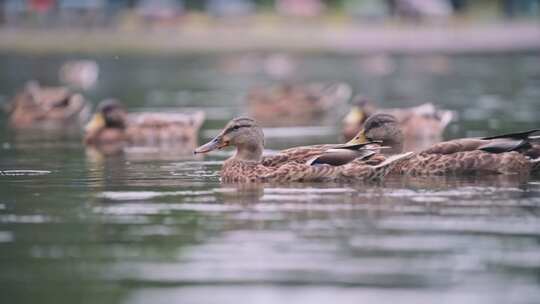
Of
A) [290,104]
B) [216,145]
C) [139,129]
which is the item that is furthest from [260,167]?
[290,104]

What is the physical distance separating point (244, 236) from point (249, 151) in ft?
12.3

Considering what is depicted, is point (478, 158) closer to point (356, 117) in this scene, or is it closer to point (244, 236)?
point (244, 236)

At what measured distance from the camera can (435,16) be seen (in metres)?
55.3

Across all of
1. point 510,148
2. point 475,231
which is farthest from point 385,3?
point 475,231

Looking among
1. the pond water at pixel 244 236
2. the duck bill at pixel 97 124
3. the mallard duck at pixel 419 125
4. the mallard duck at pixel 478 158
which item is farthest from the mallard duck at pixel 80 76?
the mallard duck at pixel 478 158

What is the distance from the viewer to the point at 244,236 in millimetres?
11188

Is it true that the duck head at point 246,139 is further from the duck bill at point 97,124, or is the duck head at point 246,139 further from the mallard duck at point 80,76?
the mallard duck at point 80,76

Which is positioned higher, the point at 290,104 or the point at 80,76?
the point at 80,76

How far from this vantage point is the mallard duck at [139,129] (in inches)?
829

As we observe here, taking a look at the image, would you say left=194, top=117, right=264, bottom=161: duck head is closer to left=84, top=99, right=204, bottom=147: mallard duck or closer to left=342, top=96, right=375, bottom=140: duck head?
left=342, top=96, right=375, bottom=140: duck head

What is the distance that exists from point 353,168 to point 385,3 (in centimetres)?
4639

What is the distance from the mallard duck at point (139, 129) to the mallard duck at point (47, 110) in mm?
A: 3760

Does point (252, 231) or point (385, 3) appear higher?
point (385, 3)

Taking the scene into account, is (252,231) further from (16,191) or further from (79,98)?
(79,98)
